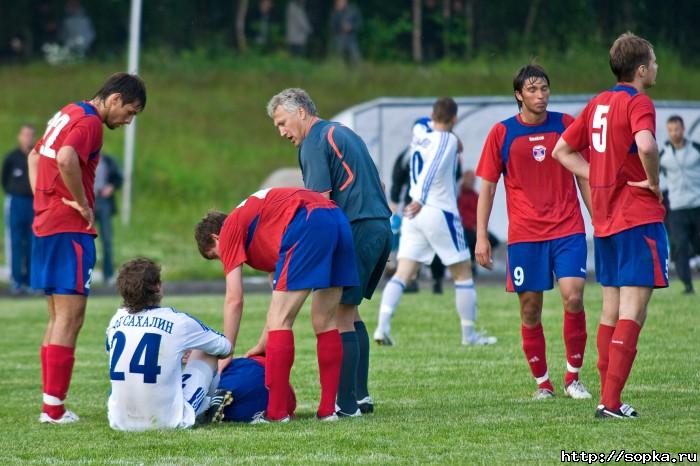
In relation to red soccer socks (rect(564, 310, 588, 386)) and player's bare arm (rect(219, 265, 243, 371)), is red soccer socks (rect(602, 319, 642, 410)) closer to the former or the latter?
red soccer socks (rect(564, 310, 588, 386))

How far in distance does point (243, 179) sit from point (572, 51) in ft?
29.6

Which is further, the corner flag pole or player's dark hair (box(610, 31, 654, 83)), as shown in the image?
the corner flag pole

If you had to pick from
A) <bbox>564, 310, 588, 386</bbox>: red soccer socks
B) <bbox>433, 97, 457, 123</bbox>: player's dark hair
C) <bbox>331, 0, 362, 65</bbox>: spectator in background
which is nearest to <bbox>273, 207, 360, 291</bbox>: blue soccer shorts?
<bbox>564, 310, 588, 386</bbox>: red soccer socks

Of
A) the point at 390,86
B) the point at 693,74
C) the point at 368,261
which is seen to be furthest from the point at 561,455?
the point at 390,86

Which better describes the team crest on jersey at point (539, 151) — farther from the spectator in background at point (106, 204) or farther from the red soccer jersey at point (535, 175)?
the spectator in background at point (106, 204)

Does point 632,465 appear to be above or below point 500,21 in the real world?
below

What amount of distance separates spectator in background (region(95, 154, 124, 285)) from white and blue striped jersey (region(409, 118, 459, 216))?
925 cm

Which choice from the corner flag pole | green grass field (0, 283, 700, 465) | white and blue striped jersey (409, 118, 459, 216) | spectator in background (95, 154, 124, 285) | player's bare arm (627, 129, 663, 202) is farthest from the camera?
the corner flag pole

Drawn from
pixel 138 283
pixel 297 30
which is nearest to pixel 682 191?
pixel 138 283

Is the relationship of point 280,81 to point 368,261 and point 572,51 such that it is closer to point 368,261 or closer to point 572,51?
point 572,51

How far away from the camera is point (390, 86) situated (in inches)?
1299

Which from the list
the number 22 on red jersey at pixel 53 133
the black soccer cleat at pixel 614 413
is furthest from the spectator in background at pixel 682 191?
the number 22 on red jersey at pixel 53 133

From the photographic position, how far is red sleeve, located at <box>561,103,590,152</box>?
26.1 ft

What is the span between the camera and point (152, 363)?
7863 millimetres
